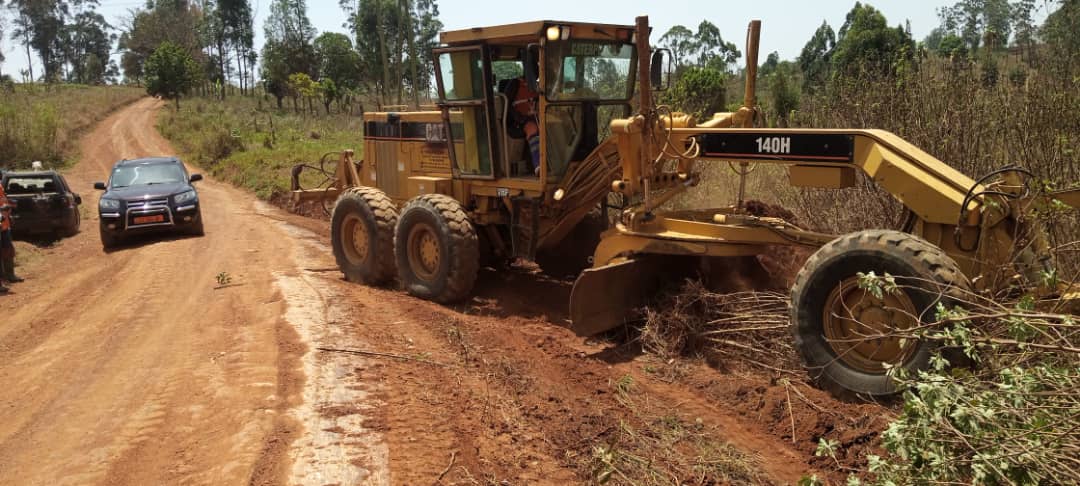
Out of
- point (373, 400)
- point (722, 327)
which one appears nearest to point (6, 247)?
point (373, 400)

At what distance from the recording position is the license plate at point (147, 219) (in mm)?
14508

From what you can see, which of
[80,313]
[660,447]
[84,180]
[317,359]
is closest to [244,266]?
[80,313]

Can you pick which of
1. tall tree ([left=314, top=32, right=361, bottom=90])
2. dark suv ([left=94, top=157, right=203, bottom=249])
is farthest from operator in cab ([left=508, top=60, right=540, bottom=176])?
tall tree ([left=314, top=32, right=361, bottom=90])

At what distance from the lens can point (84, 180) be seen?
26391 millimetres

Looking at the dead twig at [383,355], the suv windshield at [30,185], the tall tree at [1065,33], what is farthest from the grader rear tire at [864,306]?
the suv windshield at [30,185]

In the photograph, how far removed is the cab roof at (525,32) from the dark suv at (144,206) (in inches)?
321

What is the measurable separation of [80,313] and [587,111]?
6.13 m

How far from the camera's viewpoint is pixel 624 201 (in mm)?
8047

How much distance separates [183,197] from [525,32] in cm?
947

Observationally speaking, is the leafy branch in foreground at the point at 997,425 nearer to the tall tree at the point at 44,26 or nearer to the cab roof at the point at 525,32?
the cab roof at the point at 525,32

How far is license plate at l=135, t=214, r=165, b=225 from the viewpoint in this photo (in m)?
14.5

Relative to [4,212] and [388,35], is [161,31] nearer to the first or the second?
[388,35]

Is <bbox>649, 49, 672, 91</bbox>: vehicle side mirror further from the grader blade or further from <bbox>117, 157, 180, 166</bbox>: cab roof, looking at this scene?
<bbox>117, 157, 180, 166</bbox>: cab roof

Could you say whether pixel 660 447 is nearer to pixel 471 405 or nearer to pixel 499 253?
pixel 471 405
